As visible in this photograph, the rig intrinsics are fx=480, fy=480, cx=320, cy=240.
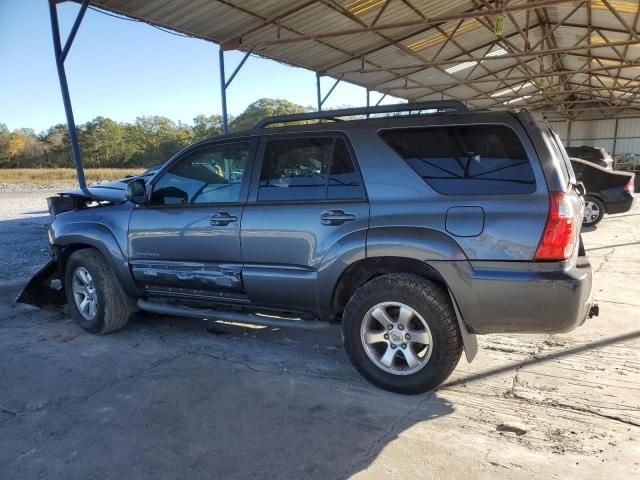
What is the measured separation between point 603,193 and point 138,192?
9.80 m

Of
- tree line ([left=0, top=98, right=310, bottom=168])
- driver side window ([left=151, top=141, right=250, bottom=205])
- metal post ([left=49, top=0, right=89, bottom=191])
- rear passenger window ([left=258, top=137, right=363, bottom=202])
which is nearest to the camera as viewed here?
rear passenger window ([left=258, top=137, right=363, bottom=202])

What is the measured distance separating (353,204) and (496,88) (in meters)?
23.7

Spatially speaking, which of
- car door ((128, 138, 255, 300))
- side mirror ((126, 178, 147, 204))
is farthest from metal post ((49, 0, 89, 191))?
car door ((128, 138, 255, 300))

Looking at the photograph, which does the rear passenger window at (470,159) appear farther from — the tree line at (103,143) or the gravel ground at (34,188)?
the tree line at (103,143)

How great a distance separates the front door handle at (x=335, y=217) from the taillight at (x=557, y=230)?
124 centimetres

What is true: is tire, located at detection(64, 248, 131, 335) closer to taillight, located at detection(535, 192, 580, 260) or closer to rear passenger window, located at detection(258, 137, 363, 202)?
rear passenger window, located at detection(258, 137, 363, 202)

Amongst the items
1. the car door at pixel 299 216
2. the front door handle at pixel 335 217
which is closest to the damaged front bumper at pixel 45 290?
the car door at pixel 299 216

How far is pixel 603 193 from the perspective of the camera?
10320 mm

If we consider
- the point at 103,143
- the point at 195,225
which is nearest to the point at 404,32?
the point at 195,225

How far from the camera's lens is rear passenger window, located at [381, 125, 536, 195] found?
3023 mm

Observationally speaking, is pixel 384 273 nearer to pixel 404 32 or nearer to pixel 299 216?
pixel 299 216

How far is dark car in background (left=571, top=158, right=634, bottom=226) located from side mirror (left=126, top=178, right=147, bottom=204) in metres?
9.24

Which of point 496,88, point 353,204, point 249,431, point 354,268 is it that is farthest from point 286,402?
point 496,88

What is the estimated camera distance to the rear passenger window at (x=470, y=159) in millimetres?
3023
